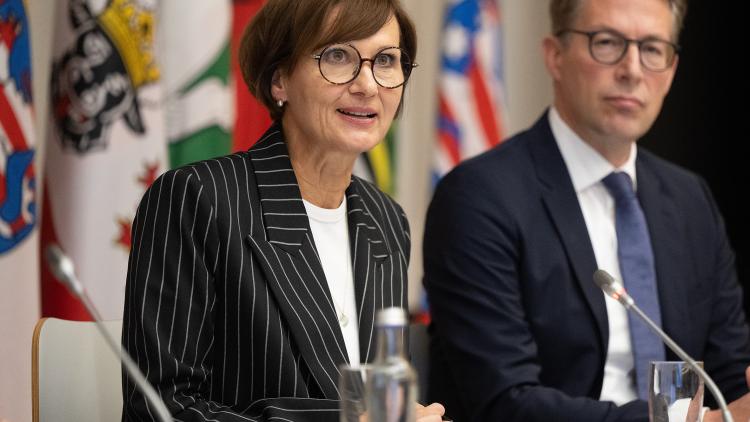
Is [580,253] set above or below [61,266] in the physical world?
below

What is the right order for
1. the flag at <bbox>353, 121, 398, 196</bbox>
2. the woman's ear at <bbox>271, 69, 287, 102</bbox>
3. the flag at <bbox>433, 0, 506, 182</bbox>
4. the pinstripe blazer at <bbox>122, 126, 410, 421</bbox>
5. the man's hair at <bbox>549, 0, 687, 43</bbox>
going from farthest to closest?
1. the flag at <bbox>433, 0, 506, 182</bbox>
2. the flag at <bbox>353, 121, 398, 196</bbox>
3. the man's hair at <bbox>549, 0, 687, 43</bbox>
4. the woman's ear at <bbox>271, 69, 287, 102</bbox>
5. the pinstripe blazer at <bbox>122, 126, 410, 421</bbox>

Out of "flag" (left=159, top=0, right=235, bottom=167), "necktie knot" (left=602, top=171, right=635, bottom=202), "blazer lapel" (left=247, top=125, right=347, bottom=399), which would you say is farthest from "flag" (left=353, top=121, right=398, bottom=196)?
"blazer lapel" (left=247, top=125, right=347, bottom=399)

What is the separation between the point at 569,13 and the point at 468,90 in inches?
81.4

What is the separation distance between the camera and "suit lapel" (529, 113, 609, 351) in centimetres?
273

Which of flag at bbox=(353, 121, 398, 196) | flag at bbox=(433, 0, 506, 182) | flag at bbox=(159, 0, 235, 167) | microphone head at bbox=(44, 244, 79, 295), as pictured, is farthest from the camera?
flag at bbox=(433, 0, 506, 182)

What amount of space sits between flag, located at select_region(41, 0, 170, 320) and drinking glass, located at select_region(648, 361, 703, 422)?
2.06 m

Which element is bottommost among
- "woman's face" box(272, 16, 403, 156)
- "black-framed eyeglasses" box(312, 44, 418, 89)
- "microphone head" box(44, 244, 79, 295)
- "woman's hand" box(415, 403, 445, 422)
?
"woman's hand" box(415, 403, 445, 422)

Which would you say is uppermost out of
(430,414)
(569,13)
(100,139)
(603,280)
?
(569,13)

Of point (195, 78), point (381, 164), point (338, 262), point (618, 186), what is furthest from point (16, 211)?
point (381, 164)

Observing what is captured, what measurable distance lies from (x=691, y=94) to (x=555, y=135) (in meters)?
2.88

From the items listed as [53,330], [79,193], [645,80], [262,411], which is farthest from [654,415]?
[79,193]

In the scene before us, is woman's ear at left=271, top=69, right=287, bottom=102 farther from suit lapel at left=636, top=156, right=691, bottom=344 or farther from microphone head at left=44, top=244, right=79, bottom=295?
suit lapel at left=636, top=156, right=691, bottom=344

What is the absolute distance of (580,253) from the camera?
9.07 feet

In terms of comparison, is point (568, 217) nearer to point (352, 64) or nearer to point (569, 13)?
point (569, 13)
